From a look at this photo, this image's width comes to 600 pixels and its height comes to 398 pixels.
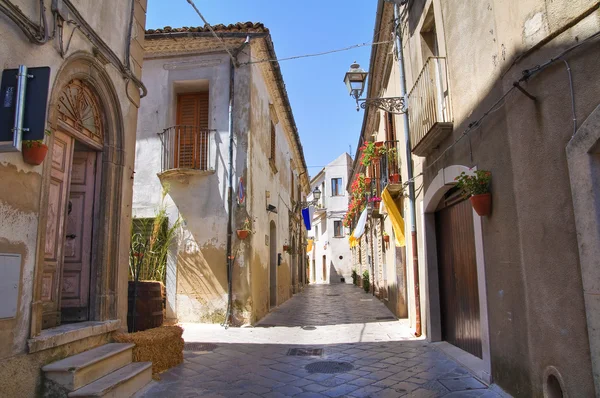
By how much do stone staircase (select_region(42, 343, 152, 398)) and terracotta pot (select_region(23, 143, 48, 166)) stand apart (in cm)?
184

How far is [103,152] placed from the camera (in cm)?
539

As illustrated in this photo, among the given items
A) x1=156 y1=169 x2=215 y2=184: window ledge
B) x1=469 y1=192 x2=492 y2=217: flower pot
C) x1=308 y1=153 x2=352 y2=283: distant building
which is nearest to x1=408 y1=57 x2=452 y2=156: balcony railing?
x1=469 y1=192 x2=492 y2=217: flower pot

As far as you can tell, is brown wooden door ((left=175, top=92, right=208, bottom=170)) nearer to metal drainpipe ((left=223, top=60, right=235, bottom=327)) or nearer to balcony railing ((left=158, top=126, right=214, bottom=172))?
balcony railing ((left=158, top=126, right=214, bottom=172))

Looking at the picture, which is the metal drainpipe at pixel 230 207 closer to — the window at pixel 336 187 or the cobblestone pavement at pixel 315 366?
the cobblestone pavement at pixel 315 366

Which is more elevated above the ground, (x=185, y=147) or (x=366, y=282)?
(x=185, y=147)

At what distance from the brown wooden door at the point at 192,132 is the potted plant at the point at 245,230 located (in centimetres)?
168

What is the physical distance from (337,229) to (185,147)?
89.4 feet

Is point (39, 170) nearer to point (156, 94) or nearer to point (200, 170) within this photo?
point (200, 170)

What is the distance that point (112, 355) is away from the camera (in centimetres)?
449

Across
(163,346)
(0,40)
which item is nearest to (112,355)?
(163,346)

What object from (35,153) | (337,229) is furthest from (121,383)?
(337,229)

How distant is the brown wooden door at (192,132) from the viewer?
33.3ft

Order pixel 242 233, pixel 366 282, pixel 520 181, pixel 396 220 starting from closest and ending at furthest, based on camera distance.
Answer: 1. pixel 520 181
2. pixel 396 220
3. pixel 242 233
4. pixel 366 282

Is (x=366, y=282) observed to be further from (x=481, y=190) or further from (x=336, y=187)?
(x=336, y=187)
